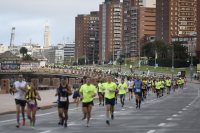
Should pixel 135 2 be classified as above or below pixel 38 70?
above

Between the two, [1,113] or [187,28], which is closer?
[1,113]

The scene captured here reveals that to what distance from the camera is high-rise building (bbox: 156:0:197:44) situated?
151625 mm

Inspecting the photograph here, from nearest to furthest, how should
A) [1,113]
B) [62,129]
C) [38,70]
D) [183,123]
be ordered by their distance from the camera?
[62,129]
[183,123]
[1,113]
[38,70]

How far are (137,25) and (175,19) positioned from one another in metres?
29.7

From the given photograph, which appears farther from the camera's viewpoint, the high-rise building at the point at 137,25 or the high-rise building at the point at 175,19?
the high-rise building at the point at 137,25

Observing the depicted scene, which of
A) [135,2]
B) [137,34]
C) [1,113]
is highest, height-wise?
[135,2]

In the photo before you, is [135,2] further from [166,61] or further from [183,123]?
[183,123]

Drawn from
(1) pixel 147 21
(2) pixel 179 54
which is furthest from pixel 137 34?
(2) pixel 179 54

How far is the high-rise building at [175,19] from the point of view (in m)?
152

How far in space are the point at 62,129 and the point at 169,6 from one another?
479 feet

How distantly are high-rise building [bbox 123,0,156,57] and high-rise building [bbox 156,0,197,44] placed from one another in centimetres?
1705

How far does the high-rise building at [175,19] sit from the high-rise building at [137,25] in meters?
17.0

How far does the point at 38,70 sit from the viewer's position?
93438 millimetres

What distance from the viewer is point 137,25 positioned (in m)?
180
